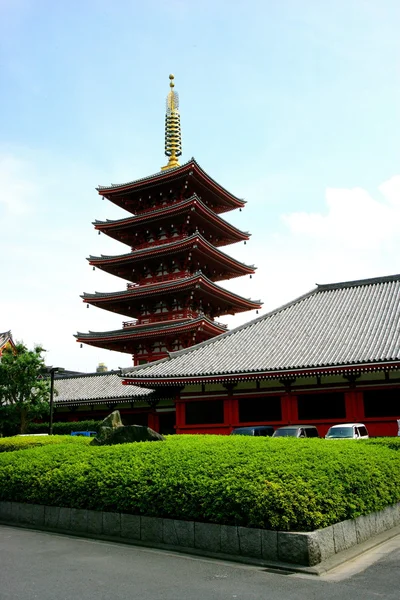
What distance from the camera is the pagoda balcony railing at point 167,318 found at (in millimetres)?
38375

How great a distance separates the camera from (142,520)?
1007cm

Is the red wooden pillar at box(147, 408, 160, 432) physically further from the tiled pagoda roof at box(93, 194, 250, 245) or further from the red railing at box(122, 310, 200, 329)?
the tiled pagoda roof at box(93, 194, 250, 245)

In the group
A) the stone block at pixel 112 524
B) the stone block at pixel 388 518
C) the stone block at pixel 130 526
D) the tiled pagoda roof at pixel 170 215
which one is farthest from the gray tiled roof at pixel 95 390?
the stone block at pixel 388 518

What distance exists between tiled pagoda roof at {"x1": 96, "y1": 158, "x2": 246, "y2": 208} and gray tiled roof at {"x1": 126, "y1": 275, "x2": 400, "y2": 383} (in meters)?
13.3

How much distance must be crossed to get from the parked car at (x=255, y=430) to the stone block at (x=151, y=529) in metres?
11.7

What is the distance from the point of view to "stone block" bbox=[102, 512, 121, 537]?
34.1ft

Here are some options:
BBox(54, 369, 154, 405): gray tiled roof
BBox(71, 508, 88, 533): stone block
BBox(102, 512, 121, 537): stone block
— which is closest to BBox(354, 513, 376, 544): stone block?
BBox(102, 512, 121, 537): stone block

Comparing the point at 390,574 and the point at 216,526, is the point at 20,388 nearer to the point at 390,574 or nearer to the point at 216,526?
the point at 216,526

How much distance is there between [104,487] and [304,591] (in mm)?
5051

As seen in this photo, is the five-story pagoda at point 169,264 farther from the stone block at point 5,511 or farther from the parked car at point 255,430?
the stone block at point 5,511

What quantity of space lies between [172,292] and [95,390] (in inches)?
341

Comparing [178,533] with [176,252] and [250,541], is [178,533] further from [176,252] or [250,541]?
[176,252]

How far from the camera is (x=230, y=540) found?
8.80 m

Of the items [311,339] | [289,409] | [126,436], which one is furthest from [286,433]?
[126,436]
